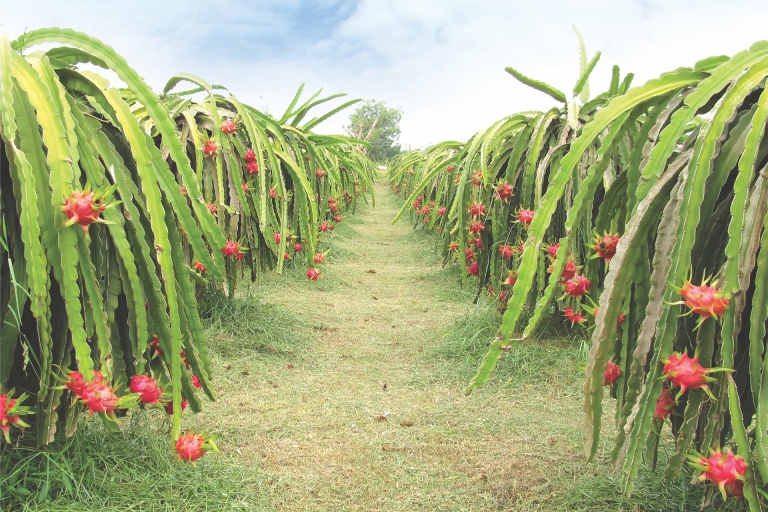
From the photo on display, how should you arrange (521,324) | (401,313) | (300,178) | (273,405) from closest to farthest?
1. (273,405)
2. (300,178)
3. (521,324)
4. (401,313)

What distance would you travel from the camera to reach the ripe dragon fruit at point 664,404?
3.94 ft

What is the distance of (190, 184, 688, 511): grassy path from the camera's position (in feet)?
5.65

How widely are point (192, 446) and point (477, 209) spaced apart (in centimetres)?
203

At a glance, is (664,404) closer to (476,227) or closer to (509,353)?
(509,353)

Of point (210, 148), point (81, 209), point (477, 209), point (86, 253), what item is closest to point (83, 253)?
point (86, 253)

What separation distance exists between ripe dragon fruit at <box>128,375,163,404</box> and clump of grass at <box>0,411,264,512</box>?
0.24 m

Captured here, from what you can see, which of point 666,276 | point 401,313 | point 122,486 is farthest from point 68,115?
point 401,313

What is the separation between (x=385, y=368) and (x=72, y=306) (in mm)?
1775

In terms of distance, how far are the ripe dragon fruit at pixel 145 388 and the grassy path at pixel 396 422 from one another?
459mm

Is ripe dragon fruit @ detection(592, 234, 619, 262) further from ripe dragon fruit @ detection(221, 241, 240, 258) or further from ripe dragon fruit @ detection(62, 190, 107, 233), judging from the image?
ripe dragon fruit @ detection(221, 241, 240, 258)

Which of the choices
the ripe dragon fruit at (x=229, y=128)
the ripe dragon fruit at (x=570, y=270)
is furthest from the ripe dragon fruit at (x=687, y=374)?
the ripe dragon fruit at (x=229, y=128)

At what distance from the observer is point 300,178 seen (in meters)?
2.79

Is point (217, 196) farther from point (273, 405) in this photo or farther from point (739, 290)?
point (739, 290)

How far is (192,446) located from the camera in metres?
1.41
